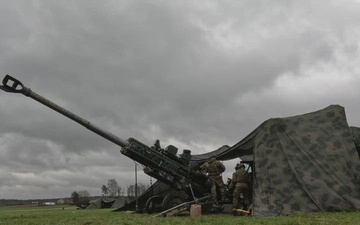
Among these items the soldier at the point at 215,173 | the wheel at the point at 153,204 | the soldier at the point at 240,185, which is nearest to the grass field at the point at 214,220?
the soldier at the point at 240,185

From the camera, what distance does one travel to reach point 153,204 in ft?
52.1

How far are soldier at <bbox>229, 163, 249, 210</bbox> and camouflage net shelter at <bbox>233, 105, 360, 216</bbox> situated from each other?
883 mm

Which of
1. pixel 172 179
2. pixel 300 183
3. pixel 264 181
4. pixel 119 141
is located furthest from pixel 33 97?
pixel 300 183

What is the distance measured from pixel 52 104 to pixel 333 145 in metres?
9.61

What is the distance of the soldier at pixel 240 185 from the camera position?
1416 centimetres

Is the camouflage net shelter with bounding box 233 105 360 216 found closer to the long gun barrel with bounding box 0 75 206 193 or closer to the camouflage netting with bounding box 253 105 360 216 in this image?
the camouflage netting with bounding box 253 105 360 216

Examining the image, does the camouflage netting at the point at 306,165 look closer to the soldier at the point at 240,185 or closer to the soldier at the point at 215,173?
the soldier at the point at 240,185

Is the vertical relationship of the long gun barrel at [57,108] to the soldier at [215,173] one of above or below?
above

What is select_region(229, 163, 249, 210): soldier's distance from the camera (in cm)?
1416

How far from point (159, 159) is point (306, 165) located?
5.13 meters

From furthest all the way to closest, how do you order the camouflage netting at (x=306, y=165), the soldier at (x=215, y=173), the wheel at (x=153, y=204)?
the wheel at (x=153, y=204)
the soldier at (x=215, y=173)
the camouflage netting at (x=306, y=165)

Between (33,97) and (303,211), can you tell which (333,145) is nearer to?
(303,211)

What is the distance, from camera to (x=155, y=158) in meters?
15.1

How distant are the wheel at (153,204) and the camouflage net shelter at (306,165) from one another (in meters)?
4.26
